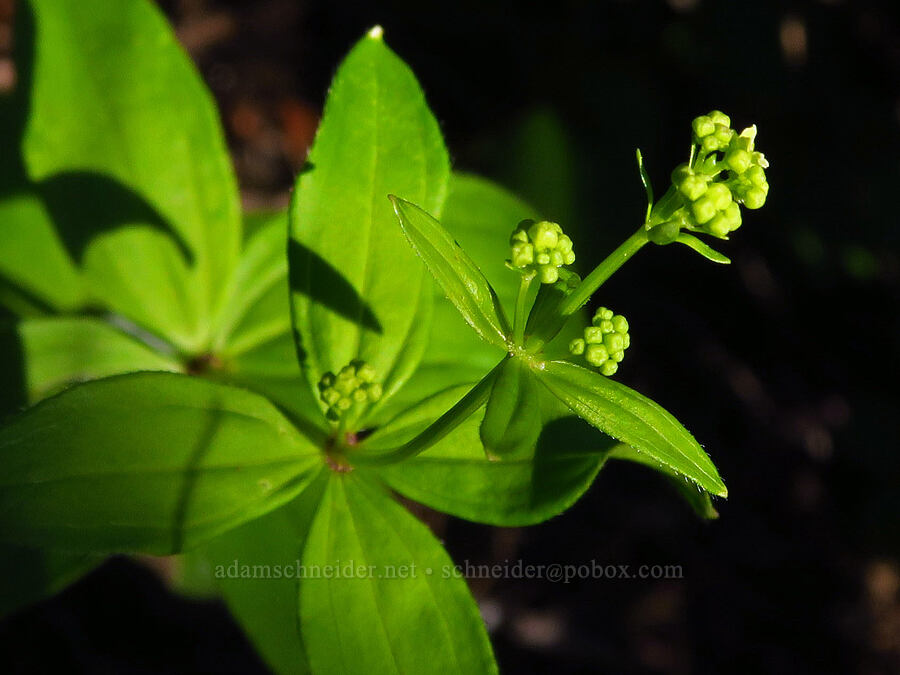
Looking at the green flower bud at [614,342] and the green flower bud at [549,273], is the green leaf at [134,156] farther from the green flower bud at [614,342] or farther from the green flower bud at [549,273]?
the green flower bud at [614,342]

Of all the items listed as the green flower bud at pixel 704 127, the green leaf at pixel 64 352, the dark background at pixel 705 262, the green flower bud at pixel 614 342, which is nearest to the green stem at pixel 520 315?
the green flower bud at pixel 614 342

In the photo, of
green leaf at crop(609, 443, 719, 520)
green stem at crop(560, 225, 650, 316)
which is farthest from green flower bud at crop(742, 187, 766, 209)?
green leaf at crop(609, 443, 719, 520)

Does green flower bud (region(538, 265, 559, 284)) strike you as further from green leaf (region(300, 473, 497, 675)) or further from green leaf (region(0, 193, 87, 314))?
green leaf (region(0, 193, 87, 314))

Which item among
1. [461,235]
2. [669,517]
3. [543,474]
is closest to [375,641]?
[543,474]

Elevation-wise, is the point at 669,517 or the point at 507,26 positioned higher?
the point at 507,26

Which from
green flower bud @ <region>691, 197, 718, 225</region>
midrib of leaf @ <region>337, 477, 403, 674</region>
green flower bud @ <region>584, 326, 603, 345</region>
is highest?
green flower bud @ <region>691, 197, 718, 225</region>

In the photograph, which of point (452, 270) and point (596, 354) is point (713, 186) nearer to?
point (596, 354)

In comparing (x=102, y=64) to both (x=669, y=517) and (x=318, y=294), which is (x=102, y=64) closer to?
(x=318, y=294)
